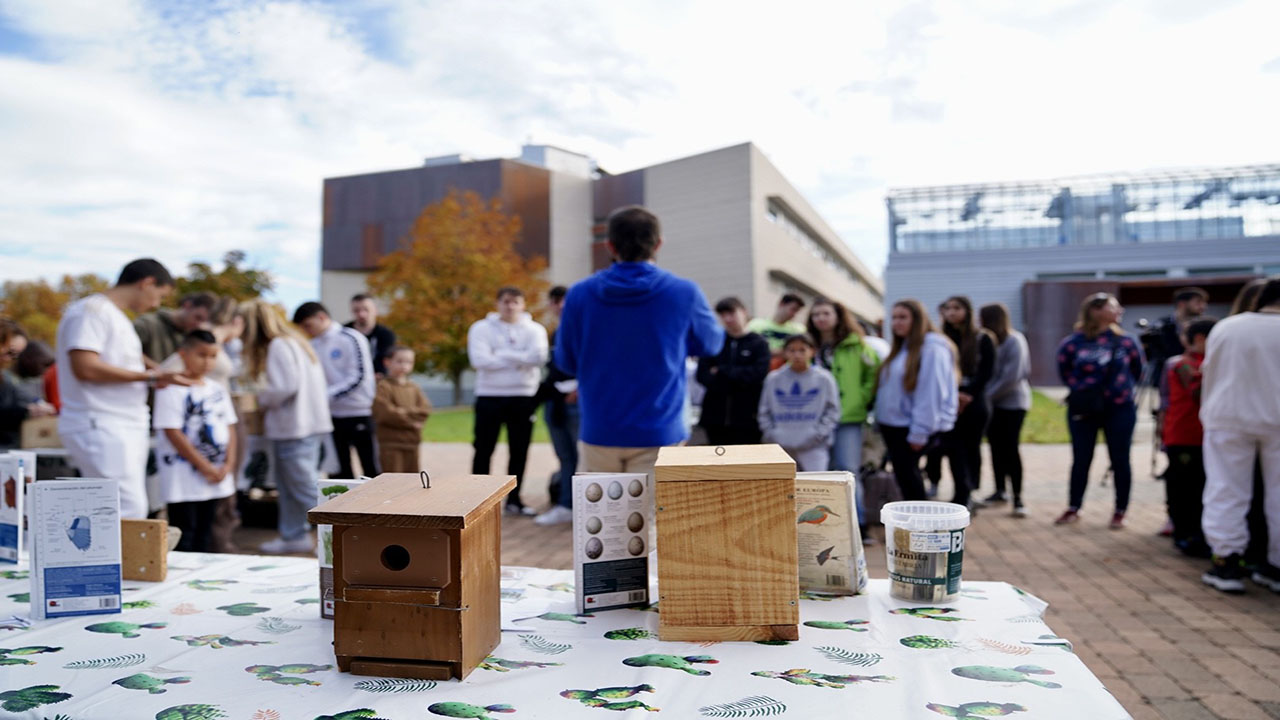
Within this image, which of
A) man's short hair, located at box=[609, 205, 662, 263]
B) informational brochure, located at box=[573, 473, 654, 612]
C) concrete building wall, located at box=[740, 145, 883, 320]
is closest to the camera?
informational brochure, located at box=[573, 473, 654, 612]

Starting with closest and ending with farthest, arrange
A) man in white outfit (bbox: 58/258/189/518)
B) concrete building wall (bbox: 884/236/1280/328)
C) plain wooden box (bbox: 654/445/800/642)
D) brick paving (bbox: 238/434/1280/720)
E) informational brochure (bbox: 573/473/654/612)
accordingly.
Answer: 1. plain wooden box (bbox: 654/445/800/642)
2. informational brochure (bbox: 573/473/654/612)
3. brick paving (bbox: 238/434/1280/720)
4. man in white outfit (bbox: 58/258/189/518)
5. concrete building wall (bbox: 884/236/1280/328)

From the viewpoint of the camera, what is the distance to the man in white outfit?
3.36 metres

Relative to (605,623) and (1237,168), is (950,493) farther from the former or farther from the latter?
(1237,168)

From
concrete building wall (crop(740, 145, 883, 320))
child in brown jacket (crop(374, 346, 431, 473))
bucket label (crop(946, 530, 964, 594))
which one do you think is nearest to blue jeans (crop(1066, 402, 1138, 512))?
bucket label (crop(946, 530, 964, 594))

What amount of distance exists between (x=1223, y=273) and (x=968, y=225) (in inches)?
363

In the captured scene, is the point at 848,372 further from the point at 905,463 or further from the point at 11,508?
the point at 11,508

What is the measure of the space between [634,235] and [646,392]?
59 centimetres

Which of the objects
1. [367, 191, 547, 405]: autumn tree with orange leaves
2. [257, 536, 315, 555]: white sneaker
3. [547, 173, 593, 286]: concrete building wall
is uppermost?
[547, 173, 593, 286]: concrete building wall

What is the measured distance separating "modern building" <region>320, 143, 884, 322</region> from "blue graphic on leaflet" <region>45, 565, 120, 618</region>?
2516 cm

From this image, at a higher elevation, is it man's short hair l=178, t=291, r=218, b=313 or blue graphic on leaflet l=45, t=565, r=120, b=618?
man's short hair l=178, t=291, r=218, b=313

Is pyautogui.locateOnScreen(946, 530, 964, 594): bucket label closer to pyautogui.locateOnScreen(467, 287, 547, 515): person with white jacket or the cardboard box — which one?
pyautogui.locateOnScreen(467, 287, 547, 515): person with white jacket

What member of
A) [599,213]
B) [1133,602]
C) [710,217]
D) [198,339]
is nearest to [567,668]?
[198,339]

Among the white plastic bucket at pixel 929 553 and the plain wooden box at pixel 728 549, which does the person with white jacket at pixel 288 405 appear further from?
the white plastic bucket at pixel 929 553

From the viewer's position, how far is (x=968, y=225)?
31141 mm
